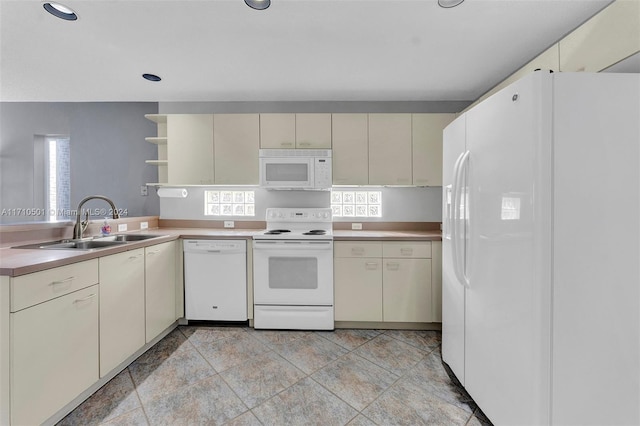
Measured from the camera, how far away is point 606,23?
139 centimetres

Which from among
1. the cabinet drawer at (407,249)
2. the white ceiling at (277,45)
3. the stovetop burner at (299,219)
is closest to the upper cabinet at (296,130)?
the white ceiling at (277,45)

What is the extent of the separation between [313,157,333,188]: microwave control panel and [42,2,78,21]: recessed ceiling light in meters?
1.92

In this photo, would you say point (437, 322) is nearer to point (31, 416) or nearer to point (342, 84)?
point (342, 84)

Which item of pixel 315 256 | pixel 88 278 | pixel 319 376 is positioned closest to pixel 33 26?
pixel 88 278

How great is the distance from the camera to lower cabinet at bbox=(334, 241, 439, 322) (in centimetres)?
243

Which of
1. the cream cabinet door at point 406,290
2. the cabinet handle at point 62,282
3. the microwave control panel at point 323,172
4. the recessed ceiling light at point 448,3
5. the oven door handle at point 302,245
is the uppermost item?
the recessed ceiling light at point 448,3

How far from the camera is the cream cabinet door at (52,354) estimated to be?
1.20 metres

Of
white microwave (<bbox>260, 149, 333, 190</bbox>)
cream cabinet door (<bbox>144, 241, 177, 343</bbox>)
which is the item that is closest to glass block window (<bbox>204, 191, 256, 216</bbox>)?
white microwave (<bbox>260, 149, 333, 190</bbox>)

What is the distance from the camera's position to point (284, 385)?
1697 millimetres

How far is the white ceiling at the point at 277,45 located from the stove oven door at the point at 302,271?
1.53 meters

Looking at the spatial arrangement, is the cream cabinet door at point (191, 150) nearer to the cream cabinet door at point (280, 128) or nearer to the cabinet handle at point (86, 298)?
the cream cabinet door at point (280, 128)

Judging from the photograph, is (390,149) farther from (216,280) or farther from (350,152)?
(216,280)

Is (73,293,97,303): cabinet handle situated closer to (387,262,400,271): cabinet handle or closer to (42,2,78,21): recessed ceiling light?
(42,2,78,21): recessed ceiling light

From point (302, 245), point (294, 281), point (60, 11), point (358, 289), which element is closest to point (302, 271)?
A: point (294, 281)
